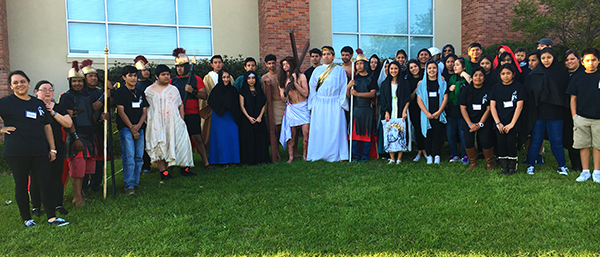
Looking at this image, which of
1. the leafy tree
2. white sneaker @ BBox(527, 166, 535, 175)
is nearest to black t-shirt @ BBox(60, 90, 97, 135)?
white sneaker @ BBox(527, 166, 535, 175)

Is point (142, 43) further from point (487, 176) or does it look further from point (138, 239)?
point (487, 176)

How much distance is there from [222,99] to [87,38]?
618 centimetres

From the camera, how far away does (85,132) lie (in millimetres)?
5227

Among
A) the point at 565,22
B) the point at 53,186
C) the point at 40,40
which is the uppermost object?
the point at 565,22

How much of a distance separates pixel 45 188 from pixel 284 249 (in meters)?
2.86

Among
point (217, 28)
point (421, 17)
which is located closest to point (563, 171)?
point (421, 17)

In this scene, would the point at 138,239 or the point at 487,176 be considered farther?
the point at 487,176

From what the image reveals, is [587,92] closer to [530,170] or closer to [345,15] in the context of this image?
[530,170]

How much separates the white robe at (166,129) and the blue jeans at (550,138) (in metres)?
5.25

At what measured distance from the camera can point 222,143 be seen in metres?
7.28

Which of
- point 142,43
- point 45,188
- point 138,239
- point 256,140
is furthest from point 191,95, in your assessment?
point 142,43

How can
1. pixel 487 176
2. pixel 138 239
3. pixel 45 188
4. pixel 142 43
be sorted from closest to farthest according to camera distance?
pixel 138 239
pixel 45 188
pixel 487 176
pixel 142 43

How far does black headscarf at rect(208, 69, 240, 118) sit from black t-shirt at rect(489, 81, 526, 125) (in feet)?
13.9

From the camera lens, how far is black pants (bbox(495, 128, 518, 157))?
5805 millimetres
